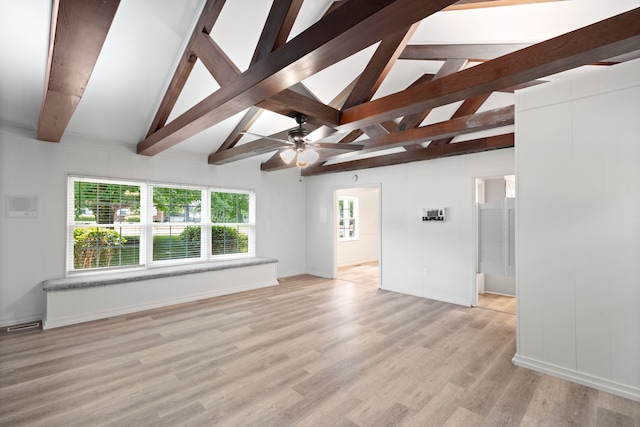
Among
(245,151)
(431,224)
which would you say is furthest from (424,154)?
(245,151)

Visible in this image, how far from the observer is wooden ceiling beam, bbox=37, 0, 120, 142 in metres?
1.70

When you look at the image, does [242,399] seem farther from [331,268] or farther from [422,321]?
[331,268]

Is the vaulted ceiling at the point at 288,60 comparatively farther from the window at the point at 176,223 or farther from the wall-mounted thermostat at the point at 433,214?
the wall-mounted thermostat at the point at 433,214

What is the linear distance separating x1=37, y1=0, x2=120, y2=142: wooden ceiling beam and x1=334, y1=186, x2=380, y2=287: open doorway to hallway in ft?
21.5

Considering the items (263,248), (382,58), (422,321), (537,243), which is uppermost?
(382,58)

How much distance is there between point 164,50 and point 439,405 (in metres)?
4.35

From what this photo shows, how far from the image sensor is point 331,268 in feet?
23.2

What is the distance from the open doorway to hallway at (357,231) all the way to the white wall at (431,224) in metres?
2.32

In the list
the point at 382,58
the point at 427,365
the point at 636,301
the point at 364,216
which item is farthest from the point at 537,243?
the point at 364,216

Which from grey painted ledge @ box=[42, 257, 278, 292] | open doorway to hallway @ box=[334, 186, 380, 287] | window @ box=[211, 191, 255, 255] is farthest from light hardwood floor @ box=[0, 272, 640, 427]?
open doorway to hallway @ box=[334, 186, 380, 287]

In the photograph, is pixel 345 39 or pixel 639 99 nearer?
pixel 345 39

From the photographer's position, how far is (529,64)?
2146 millimetres

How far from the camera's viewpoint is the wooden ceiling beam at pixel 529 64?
1.84 metres

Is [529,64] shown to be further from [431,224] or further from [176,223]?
[176,223]
